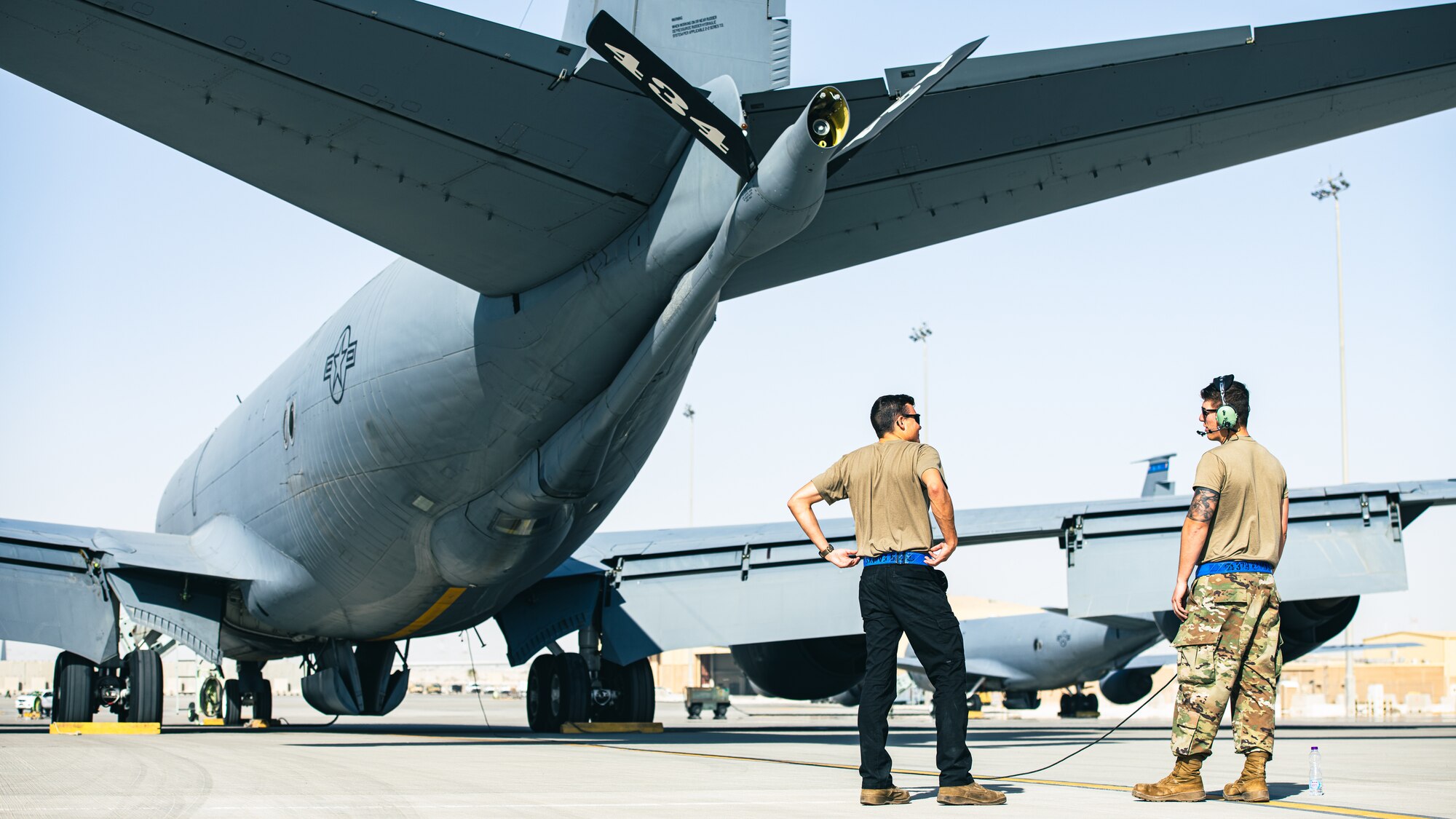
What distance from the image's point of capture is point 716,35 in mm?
9750

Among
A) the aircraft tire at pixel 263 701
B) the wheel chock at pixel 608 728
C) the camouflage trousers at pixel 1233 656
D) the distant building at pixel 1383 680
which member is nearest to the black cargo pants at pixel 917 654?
the camouflage trousers at pixel 1233 656

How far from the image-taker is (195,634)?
16062 millimetres

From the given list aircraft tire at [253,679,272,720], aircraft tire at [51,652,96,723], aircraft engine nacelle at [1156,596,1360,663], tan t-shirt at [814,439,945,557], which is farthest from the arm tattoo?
aircraft tire at [253,679,272,720]

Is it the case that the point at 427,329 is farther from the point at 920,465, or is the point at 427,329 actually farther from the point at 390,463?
the point at 920,465

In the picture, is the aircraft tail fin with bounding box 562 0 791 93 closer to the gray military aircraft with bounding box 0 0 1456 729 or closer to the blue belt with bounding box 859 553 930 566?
the gray military aircraft with bounding box 0 0 1456 729

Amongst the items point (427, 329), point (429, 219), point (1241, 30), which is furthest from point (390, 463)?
point (1241, 30)

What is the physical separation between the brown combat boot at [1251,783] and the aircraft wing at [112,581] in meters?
12.0

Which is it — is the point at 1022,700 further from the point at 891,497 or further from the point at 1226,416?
the point at 891,497

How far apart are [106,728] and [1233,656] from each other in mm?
13819

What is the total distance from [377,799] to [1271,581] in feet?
14.4

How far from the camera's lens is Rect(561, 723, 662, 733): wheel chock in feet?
52.1

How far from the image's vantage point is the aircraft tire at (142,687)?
15.8 metres

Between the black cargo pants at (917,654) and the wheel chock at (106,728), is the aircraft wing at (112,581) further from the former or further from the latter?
the black cargo pants at (917,654)

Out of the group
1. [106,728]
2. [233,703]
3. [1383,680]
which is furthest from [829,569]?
[1383,680]
